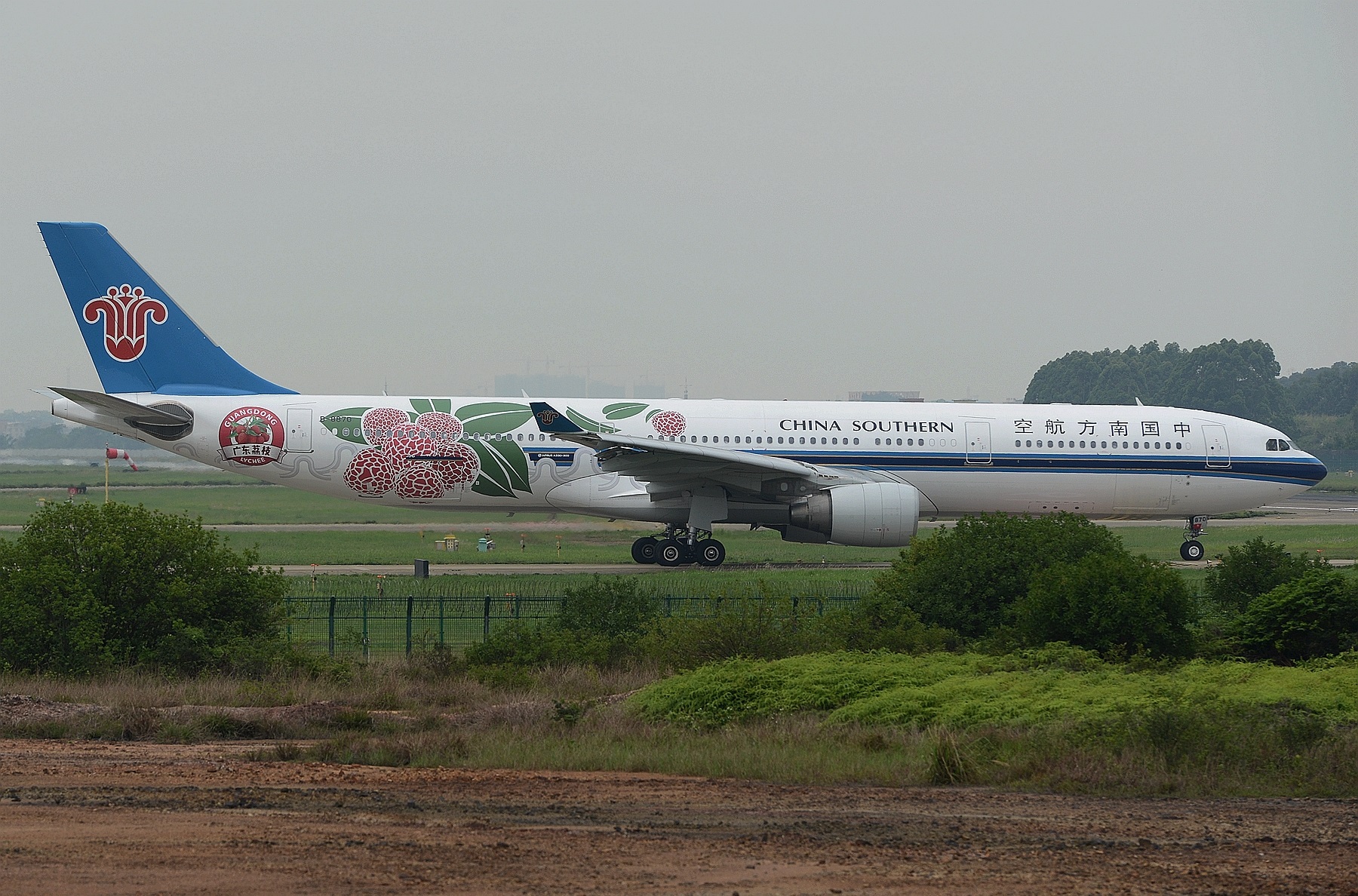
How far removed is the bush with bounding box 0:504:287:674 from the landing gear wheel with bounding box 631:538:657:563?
13040 mm

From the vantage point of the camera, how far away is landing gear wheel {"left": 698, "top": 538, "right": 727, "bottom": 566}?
29.3 m

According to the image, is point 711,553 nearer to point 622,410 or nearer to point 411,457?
point 622,410

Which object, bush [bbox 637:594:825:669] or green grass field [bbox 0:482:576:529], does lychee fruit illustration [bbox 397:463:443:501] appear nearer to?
green grass field [bbox 0:482:576:529]

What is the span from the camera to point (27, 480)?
75812 mm

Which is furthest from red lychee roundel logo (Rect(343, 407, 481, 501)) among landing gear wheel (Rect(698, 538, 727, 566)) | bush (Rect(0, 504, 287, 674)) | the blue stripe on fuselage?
bush (Rect(0, 504, 287, 674))

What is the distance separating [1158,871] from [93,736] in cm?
925

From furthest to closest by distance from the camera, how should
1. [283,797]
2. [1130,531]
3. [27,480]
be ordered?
[27,480] < [1130,531] < [283,797]

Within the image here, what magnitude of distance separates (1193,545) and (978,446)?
550 cm

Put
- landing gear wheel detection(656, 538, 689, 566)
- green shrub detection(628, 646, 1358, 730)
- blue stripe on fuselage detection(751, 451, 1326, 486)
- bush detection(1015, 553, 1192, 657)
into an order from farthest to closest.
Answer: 1. blue stripe on fuselage detection(751, 451, 1326, 486)
2. landing gear wheel detection(656, 538, 689, 566)
3. bush detection(1015, 553, 1192, 657)
4. green shrub detection(628, 646, 1358, 730)

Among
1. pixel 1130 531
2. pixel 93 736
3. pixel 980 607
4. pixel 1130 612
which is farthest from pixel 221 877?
pixel 1130 531

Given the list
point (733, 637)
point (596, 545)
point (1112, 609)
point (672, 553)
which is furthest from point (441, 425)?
point (1112, 609)

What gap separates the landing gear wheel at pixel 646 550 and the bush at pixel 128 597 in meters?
13.0

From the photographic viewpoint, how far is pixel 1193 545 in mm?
30734

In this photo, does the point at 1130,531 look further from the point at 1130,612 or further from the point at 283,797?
the point at 283,797
